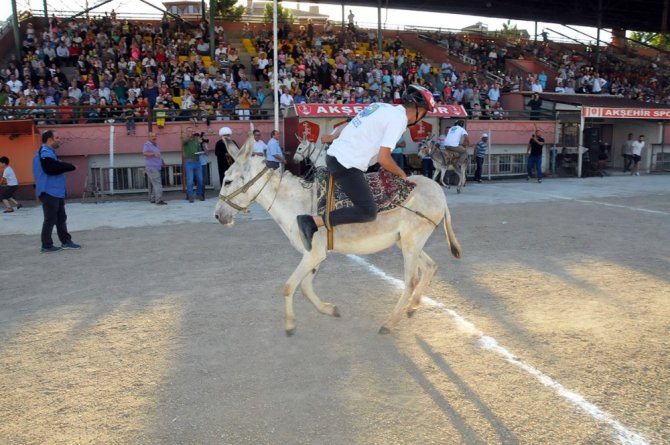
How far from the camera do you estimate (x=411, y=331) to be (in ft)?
18.4

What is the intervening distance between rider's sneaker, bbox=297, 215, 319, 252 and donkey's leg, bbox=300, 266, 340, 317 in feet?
1.29

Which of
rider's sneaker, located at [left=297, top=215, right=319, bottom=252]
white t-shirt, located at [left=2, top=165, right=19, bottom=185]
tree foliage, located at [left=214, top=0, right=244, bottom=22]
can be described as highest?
tree foliage, located at [left=214, top=0, right=244, bottom=22]

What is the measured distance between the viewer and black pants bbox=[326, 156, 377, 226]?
208 inches

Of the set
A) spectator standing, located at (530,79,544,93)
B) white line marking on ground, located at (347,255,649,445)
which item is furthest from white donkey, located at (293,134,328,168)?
spectator standing, located at (530,79,544,93)

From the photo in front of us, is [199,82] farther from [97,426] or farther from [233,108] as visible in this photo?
[97,426]

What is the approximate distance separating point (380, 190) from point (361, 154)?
0.47 meters

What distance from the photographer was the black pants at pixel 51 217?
30.9 feet

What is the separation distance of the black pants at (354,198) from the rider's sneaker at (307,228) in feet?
0.62

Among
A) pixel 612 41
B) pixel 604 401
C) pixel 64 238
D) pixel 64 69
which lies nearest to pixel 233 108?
pixel 64 69

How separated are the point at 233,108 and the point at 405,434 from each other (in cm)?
1706

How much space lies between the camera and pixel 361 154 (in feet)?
17.3

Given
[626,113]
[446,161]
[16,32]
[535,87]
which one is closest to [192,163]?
[446,161]

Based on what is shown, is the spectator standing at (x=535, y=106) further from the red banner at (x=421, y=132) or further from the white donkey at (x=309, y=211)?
the white donkey at (x=309, y=211)

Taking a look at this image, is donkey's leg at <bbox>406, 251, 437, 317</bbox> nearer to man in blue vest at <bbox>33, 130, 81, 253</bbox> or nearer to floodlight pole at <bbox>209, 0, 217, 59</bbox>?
man in blue vest at <bbox>33, 130, 81, 253</bbox>
